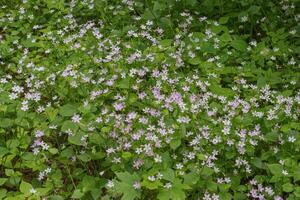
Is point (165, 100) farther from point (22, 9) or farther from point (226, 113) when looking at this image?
point (22, 9)

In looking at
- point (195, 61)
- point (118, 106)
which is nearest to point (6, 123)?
point (118, 106)

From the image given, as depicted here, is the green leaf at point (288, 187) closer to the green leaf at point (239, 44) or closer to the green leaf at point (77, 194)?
the green leaf at point (77, 194)

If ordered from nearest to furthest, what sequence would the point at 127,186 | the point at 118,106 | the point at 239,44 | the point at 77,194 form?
1. the point at 127,186
2. the point at 77,194
3. the point at 118,106
4. the point at 239,44

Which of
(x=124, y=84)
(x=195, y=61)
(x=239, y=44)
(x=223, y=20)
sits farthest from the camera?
(x=223, y=20)

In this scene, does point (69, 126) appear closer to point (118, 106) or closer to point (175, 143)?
point (118, 106)

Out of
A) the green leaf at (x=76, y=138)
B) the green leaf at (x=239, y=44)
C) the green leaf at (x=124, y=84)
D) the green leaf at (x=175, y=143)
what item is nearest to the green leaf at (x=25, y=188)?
the green leaf at (x=76, y=138)

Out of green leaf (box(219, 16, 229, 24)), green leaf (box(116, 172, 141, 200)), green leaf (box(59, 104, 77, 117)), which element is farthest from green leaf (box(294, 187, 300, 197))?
green leaf (box(219, 16, 229, 24))

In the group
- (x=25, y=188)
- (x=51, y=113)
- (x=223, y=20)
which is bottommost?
(x=25, y=188)
